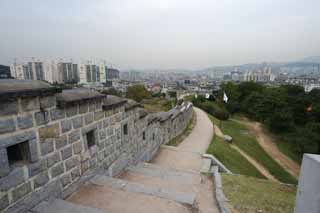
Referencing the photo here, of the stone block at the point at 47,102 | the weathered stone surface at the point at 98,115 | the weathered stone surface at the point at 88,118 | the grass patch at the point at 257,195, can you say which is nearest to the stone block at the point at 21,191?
the stone block at the point at 47,102

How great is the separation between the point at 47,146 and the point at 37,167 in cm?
28

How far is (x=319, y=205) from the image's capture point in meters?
1.21

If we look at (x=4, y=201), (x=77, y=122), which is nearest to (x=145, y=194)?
(x=77, y=122)

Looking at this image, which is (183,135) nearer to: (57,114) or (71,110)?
(71,110)

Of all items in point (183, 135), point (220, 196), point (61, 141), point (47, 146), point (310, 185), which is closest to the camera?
point (310, 185)

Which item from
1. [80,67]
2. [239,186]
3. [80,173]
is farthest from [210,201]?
[80,67]

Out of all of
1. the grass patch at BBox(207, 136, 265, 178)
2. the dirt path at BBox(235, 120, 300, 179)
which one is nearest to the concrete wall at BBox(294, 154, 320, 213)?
the grass patch at BBox(207, 136, 265, 178)

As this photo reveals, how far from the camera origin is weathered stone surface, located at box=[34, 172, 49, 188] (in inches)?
91.2

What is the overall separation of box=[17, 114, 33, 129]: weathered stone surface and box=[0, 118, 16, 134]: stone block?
66mm

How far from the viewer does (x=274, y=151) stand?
47.9ft

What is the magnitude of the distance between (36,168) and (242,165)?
31.3 ft

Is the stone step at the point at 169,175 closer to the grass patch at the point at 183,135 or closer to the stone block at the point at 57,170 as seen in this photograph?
the stone block at the point at 57,170

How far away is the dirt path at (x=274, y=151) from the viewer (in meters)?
12.0

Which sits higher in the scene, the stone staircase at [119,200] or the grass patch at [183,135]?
the stone staircase at [119,200]
